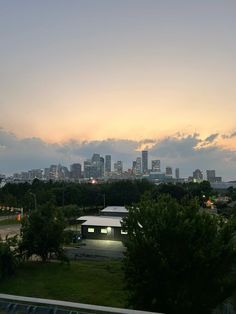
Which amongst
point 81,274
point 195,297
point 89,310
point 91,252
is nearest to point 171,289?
point 195,297

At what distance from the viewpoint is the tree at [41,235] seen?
93.2 ft

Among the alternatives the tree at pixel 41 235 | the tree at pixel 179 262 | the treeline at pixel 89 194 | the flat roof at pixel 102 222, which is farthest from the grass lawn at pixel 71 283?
the treeline at pixel 89 194

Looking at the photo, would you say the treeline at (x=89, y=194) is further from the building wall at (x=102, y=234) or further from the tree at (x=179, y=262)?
the tree at (x=179, y=262)

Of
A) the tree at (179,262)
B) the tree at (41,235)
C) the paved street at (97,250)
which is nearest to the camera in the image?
the tree at (179,262)

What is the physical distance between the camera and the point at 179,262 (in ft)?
47.3

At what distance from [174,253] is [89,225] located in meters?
34.4

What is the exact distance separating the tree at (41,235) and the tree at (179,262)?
1421 cm

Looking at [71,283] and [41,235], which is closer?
[71,283]

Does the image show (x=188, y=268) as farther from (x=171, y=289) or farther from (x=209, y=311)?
(x=209, y=311)

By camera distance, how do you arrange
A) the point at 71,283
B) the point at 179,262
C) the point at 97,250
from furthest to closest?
the point at 97,250, the point at 71,283, the point at 179,262

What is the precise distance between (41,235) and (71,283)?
237 inches

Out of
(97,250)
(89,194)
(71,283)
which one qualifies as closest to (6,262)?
(71,283)

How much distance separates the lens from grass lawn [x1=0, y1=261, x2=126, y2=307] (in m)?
21.0

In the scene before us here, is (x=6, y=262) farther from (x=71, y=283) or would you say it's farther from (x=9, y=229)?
(x=9, y=229)
